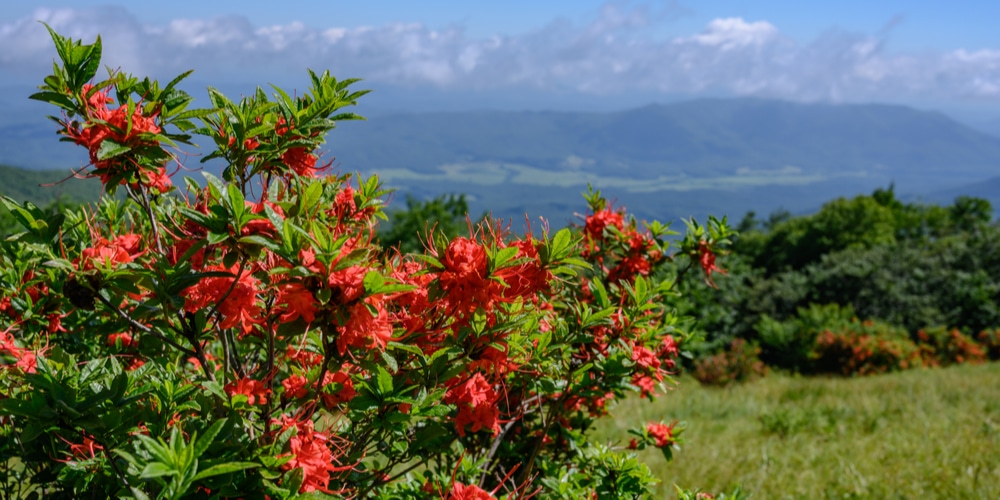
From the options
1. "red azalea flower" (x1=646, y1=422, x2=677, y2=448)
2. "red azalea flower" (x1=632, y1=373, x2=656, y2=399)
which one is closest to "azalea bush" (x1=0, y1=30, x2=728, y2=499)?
"red azalea flower" (x1=632, y1=373, x2=656, y2=399)

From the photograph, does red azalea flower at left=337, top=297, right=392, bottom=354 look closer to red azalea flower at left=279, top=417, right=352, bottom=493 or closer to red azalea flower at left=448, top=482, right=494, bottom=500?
red azalea flower at left=279, top=417, right=352, bottom=493

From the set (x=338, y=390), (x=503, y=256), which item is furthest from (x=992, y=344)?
(x=503, y=256)

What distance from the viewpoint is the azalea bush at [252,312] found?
4.42ft

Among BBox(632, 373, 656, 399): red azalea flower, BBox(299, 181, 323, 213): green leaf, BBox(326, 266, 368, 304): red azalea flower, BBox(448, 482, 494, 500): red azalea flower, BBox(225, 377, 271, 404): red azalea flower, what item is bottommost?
BBox(632, 373, 656, 399): red azalea flower

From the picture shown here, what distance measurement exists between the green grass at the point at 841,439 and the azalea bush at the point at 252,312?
176cm

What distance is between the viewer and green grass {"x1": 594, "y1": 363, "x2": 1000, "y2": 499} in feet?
17.4

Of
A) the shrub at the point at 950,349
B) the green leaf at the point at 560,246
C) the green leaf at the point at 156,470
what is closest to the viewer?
the green leaf at the point at 156,470

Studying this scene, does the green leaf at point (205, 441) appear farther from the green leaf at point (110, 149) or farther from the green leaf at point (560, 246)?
the green leaf at point (560, 246)

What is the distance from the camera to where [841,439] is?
277 inches

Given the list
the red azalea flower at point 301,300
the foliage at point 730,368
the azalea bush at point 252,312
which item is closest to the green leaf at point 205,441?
the azalea bush at point 252,312

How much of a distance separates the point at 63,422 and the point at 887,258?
75.3 feet

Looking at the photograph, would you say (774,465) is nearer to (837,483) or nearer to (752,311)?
(837,483)

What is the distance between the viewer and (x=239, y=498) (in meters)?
1.55

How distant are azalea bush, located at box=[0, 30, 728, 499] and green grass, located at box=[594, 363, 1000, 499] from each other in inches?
69.4
